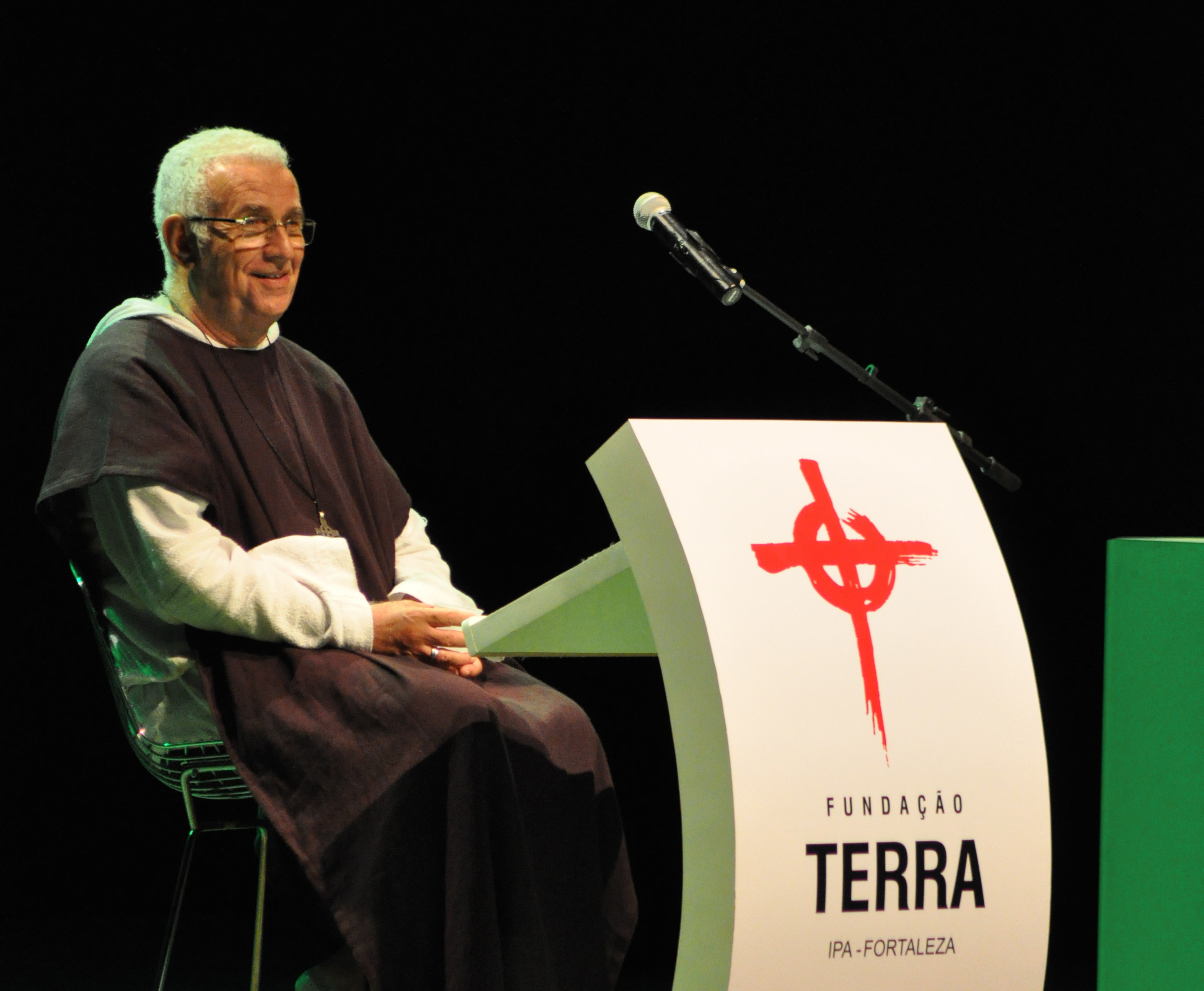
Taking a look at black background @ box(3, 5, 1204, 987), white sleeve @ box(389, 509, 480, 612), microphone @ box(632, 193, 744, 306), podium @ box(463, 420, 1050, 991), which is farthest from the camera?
black background @ box(3, 5, 1204, 987)

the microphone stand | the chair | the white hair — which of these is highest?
the white hair

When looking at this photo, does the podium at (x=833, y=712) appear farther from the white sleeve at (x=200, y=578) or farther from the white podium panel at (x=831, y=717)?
the white sleeve at (x=200, y=578)

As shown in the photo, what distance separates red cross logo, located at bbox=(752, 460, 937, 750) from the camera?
55.7 inches

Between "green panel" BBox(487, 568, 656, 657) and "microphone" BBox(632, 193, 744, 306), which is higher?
"microphone" BBox(632, 193, 744, 306)

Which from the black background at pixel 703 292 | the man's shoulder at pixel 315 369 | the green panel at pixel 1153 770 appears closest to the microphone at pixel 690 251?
the green panel at pixel 1153 770

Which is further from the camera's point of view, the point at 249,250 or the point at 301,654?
the point at 249,250

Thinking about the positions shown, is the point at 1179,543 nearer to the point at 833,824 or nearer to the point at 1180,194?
the point at 833,824

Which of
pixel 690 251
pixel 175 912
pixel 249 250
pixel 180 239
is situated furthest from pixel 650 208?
Result: pixel 175 912

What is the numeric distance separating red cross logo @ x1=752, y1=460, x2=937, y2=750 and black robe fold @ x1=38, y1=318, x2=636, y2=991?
2.23ft

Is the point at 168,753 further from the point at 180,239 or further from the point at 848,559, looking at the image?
the point at 848,559

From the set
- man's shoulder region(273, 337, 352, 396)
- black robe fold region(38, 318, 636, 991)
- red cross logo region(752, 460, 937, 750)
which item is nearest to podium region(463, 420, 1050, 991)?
red cross logo region(752, 460, 937, 750)

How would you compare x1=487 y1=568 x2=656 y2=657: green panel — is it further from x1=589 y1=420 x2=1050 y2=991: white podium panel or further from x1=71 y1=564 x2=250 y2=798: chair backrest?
x1=71 y1=564 x2=250 y2=798: chair backrest

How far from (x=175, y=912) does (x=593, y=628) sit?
0.83 meters

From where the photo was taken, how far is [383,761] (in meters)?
1.94
